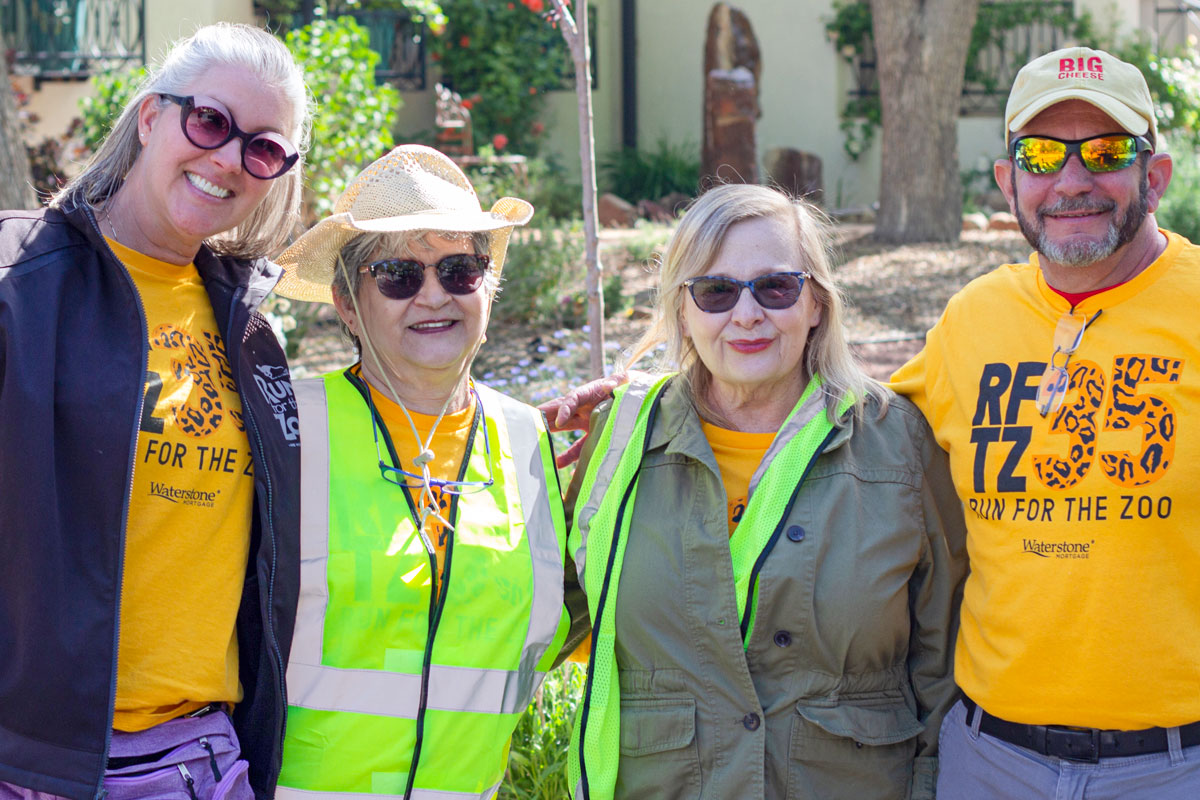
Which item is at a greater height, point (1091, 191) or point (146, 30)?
point (146, 30)

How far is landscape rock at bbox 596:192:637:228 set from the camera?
→ 14.2 m

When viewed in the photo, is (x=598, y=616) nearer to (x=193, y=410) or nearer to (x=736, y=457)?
(x=736, y=457)

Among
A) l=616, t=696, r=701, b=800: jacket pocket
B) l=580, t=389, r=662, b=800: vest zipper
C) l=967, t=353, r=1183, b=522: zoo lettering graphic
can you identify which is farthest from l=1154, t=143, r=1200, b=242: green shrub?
l=616, t=696, r=701, b=800: jacket pocket

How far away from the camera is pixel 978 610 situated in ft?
8.80

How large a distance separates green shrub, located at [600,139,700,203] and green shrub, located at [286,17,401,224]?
7952 millimetres

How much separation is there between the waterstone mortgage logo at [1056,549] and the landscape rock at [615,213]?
1178 centimetres

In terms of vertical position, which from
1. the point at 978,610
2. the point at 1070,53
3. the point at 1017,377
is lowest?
the point at 978,610

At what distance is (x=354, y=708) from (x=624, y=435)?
902 millimetres

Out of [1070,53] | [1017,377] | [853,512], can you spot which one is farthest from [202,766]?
[1070,53]

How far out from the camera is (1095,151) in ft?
8.85

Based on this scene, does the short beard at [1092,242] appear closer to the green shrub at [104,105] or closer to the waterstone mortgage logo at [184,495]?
the waterstone mortgage logo at [184,495]

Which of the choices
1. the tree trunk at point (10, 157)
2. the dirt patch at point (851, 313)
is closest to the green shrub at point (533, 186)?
the dirt patch at point (851, 313)

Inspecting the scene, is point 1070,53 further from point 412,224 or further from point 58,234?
point 58,234

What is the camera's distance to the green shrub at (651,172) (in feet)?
50.9
